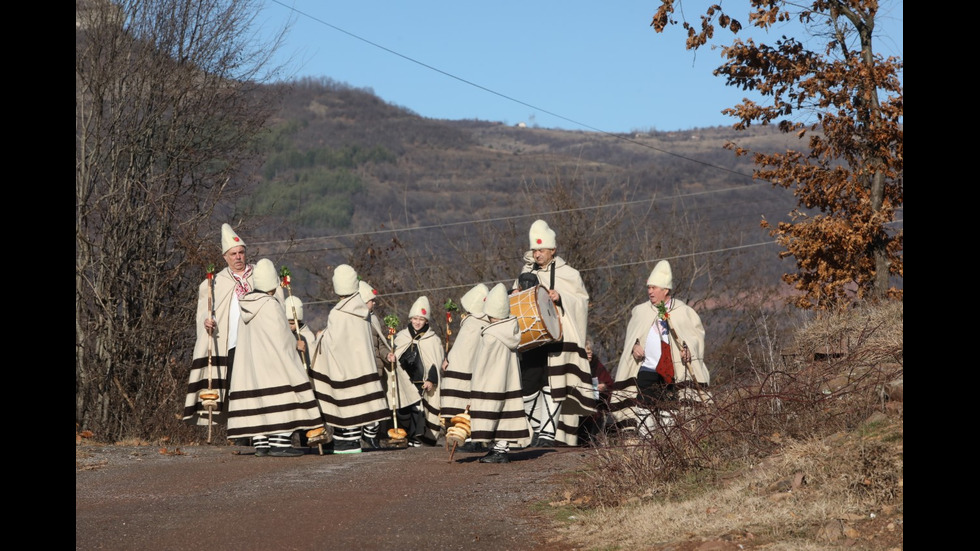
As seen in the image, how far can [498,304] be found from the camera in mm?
12312

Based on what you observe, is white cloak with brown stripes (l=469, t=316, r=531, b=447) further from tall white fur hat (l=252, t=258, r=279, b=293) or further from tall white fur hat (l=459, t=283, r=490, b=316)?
tall white fur hat (l=252, t=258, r=279, b=293)

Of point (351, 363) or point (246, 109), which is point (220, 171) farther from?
point (351, 363)

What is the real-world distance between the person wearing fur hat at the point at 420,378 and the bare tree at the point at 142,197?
4.38 meters

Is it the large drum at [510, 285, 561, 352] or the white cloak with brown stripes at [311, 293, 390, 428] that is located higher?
the large drum at [510, 285, 561, 352]

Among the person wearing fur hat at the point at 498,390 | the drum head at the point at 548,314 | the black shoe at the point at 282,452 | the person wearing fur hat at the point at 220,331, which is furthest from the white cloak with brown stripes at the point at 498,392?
the person wearing fur hat at the point at 220,331

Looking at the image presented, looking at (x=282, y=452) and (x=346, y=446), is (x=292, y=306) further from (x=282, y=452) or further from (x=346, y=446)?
(x=282, y=452)

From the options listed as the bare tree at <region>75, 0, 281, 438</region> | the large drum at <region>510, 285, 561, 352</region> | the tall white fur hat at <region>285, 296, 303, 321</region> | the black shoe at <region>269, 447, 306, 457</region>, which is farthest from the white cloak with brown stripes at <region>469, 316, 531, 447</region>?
the bare tree at <region>75, 0, 281, 438</region>

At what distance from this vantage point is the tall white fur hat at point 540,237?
14164 millimetres

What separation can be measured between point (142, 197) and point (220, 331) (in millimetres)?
6214

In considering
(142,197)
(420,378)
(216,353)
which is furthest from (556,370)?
(142,197)

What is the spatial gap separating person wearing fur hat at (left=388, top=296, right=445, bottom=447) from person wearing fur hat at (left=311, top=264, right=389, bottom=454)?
160 cm

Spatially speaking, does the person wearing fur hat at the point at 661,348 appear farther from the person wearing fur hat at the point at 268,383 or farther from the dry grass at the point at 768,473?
the person wearing fur hat at the point at 268,383

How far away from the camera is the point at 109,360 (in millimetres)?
19047

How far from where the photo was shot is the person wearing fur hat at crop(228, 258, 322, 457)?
13250 millimetres
